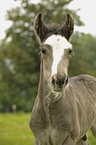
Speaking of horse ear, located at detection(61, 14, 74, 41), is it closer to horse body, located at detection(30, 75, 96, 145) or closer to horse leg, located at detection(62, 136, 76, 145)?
horse body, located at detection(30, 75, 96, 145)

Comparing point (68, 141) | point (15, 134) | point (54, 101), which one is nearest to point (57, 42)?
point (54, 101)

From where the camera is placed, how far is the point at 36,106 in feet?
14.6

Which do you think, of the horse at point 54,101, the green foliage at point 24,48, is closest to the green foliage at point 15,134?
the horse at point 54,101

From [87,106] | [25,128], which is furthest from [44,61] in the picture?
[25,128]

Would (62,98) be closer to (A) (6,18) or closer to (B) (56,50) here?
(B) (56,50)

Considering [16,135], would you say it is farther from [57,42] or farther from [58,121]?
[57,42]

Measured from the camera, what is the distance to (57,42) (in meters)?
3.93

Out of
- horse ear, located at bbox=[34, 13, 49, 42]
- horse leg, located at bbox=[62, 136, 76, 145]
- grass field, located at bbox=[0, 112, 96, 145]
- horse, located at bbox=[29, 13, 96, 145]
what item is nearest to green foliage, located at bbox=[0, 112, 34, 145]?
grass field, located at bbox=[0, 112, 96, 145]

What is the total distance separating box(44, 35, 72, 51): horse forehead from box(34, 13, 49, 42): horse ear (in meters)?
0.30

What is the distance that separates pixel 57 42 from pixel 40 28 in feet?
2.16

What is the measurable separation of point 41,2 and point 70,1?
3.24m

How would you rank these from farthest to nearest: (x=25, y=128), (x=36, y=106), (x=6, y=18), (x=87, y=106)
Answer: (x=6, y=18), (x=25, y=128), (x=87, y=106), (x=36, y=106)

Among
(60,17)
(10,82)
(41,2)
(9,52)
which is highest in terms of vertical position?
(41,2)

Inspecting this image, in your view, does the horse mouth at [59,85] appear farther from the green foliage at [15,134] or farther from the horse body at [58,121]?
the green foliage at [15,134]
